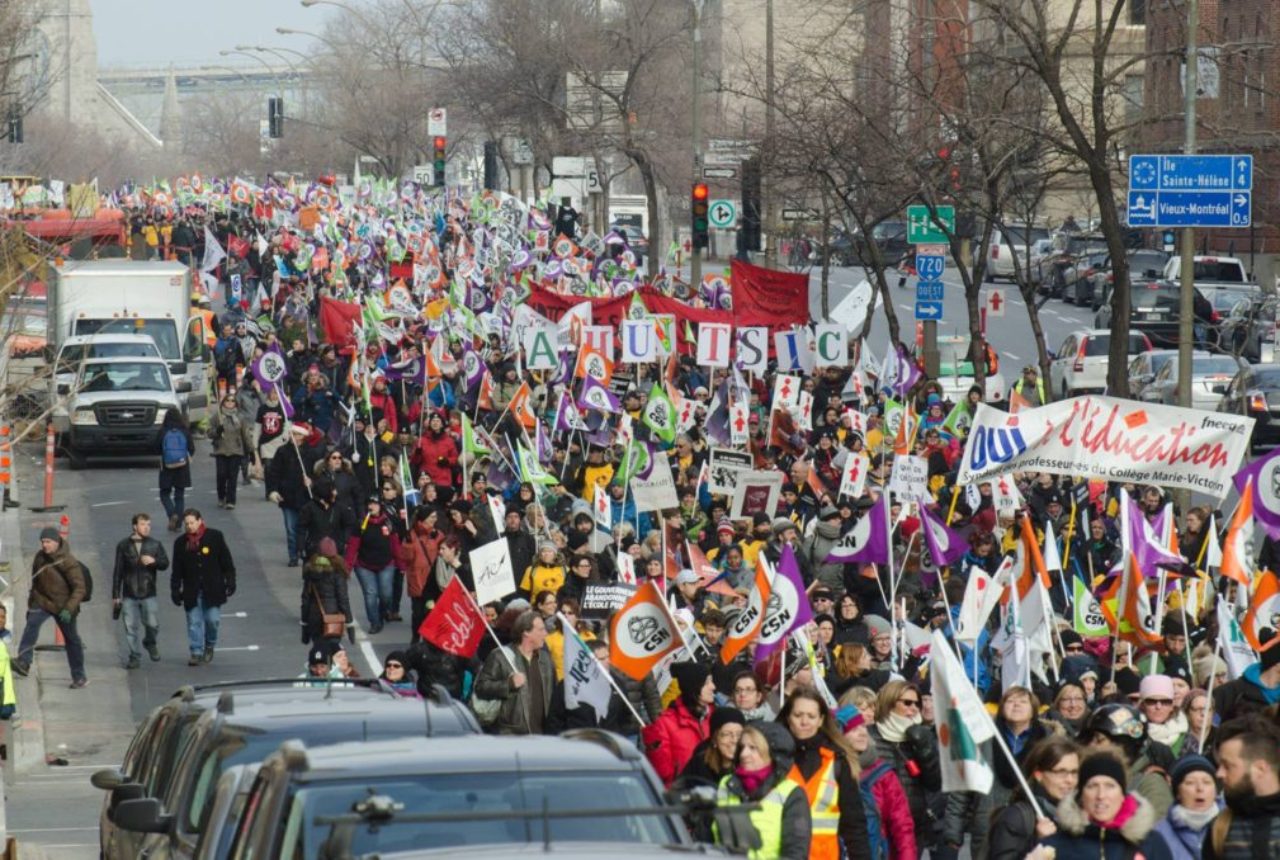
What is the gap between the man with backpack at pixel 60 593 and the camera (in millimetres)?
19359

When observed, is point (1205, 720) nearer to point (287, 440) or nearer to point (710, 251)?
point (287, 440)

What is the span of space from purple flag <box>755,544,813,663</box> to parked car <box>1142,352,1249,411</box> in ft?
74.5

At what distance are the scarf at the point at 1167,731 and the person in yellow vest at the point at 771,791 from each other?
2.02 m

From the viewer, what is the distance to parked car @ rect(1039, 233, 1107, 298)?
1984 inches

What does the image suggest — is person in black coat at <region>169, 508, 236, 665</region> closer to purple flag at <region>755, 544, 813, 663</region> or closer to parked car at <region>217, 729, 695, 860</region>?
purple flag at <region>755, 544, 813, 663</region>

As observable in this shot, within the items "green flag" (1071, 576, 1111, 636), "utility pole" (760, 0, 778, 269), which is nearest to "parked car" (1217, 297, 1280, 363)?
"utility pole" (760, 0, 778, 269)

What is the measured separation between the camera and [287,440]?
25.6 metres

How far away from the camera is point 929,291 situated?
32.1 m

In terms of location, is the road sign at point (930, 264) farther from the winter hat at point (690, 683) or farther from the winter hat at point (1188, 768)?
the winter hat at point (1188, 768)

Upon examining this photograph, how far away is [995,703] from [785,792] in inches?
124

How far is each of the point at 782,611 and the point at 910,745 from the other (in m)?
2.02

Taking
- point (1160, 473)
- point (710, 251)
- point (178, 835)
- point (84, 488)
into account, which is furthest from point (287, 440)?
point (710, 251)

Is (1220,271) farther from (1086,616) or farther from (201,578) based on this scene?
(1086,616)

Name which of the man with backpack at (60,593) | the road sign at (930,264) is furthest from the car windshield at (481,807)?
the road sign at (930,264)
